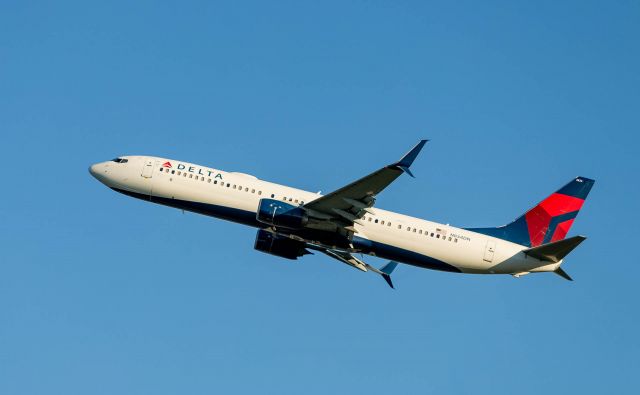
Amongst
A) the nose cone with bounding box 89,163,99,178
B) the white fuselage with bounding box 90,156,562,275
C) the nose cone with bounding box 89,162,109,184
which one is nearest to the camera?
the white fuselage with bounding box 90,156,562,275

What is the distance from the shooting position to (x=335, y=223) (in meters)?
58.3

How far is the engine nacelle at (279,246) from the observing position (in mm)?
62938

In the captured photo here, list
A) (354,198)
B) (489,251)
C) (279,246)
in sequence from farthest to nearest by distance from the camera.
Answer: (279,246)
(489,251)
(354,198)

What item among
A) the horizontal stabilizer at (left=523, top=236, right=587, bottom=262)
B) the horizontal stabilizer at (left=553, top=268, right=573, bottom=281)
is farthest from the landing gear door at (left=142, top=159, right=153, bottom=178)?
the horizontal stabilizer at (left=553, top=268, right=573, bottom=281)

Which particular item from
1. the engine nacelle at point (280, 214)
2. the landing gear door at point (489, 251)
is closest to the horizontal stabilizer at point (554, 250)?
the landing gear door at point (489, 251)

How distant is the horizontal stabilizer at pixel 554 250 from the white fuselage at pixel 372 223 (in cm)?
47

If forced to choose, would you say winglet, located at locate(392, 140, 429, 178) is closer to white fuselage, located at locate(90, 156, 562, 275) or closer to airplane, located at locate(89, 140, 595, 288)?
airplane, located at locate(89, 140, 595, 288)

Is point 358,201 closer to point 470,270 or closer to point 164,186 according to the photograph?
point 470,270

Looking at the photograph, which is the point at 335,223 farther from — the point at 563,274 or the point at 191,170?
the point at 563,274

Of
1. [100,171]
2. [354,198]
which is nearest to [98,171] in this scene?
[100,171]

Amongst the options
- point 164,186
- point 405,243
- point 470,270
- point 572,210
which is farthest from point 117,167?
point 572,210

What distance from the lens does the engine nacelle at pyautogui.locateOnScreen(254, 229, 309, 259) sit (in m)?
62.9

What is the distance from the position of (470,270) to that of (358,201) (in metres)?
9.40

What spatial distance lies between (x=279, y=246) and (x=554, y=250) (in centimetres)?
1804
